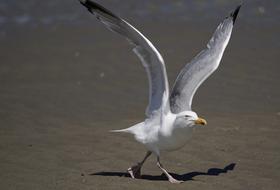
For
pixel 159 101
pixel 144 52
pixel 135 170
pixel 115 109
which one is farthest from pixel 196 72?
pixel 115 109

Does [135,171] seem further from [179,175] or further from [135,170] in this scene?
[179,175]

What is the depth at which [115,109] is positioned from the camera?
29.9ft

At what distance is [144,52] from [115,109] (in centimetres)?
305

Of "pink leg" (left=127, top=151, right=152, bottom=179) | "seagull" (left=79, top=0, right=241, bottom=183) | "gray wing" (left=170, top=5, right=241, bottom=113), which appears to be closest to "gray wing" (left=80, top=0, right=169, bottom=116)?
"seagull" (left=79, top=0, right=241, bottom=183)

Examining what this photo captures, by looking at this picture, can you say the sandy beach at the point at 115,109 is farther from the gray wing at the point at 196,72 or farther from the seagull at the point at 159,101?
the gray wing at the point at 196,72

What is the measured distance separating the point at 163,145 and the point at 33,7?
9.89 meters

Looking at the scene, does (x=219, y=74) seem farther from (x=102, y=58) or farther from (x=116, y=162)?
(x=116, y=162)

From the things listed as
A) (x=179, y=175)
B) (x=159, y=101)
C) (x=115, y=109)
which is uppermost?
(x=115, y=109)

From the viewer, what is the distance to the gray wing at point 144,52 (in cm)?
609

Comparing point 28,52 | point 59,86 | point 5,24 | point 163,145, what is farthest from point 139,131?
point 5,24

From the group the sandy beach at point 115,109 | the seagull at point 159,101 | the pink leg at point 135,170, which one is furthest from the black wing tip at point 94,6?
the sandy beach at point 115,109

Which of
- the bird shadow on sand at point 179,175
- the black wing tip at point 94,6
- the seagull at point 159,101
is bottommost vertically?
the bird shadow on sand at point 179,175

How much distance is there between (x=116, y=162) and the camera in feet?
22.4

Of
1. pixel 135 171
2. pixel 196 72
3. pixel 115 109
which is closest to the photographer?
pixel 135 171
